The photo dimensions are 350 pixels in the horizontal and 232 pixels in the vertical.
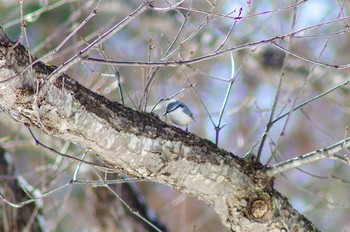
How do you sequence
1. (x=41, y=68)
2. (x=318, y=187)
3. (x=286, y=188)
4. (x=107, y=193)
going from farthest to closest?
1. (x=318, y=187)
2. (x=286, y=188)
3. (x=107, y=193)
4. (x=41, y=68)

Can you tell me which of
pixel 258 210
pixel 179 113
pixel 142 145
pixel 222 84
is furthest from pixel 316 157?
pixel 222 84

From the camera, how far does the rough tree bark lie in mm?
2209

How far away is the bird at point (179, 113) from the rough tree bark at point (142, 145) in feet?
2.41

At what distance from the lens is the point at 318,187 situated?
8.29 metres

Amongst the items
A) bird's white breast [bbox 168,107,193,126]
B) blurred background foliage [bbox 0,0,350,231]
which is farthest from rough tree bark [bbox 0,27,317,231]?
blurred background foliage [bbox 0,0,350,231]

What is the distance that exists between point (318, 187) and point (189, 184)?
19.7ft

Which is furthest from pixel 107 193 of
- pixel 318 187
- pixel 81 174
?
pixel 318 187

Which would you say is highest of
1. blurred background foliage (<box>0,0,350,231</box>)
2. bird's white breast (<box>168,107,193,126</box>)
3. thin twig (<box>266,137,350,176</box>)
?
blurred background foliage (<box>0,0,350,231</box>)

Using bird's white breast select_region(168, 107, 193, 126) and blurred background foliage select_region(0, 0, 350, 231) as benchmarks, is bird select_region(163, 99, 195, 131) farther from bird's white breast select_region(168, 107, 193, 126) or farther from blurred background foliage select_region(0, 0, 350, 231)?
blurred background foliage select_region(0, 0, 350, 231)

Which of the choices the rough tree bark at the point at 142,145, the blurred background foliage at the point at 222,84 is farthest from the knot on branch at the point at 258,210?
the blurred background foliage at the point at 222,84

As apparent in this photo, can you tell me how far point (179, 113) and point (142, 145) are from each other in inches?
38.1

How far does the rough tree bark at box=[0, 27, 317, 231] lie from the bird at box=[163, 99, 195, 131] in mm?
734

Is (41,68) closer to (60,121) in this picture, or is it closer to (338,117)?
(60,121)

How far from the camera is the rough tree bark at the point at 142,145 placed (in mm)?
2209
